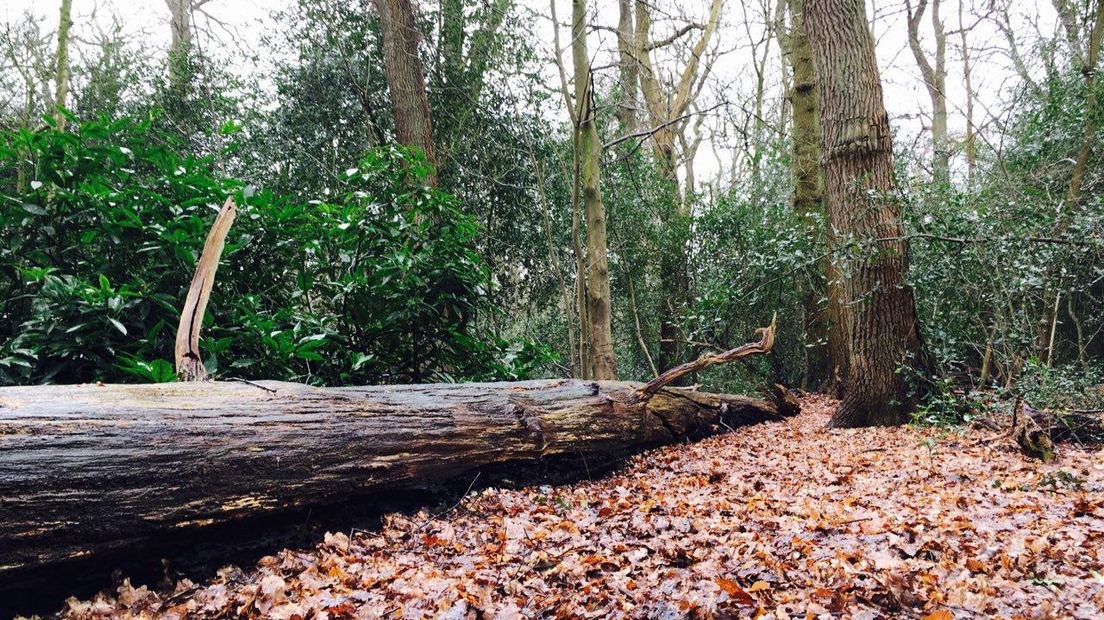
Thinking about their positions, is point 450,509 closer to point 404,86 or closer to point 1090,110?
point 404,86

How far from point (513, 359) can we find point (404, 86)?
4.41m

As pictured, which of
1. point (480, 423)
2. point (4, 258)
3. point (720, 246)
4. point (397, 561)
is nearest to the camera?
point (397, 561)

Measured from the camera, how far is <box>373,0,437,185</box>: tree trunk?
25.3ft

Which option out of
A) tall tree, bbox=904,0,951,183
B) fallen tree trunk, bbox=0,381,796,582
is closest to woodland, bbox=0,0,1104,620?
fallen tree trunk, bbox=0,381,796,582

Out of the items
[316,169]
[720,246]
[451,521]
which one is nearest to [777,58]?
[720,246]

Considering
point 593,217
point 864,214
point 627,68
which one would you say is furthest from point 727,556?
point 627,68

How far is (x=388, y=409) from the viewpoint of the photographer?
324 cm

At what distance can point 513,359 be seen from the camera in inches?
215

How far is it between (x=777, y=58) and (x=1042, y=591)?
1310 centimetres

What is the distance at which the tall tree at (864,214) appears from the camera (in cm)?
504

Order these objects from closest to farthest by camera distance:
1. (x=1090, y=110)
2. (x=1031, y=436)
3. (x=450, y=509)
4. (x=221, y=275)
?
1. (x=450, y=509)
2. (x=1031, y=436)
3. (x=221, y=275)
4. (x=1090, y=110)

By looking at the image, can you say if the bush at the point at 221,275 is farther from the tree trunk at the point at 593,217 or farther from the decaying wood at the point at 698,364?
the tree trunk at the point at 593,217

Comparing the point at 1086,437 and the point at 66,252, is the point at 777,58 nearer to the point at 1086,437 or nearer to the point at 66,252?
the point at 1086,437

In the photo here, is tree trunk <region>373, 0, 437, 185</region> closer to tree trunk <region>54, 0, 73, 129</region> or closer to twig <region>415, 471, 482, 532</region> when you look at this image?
twig <region>415, 471, 482, 532</region>
